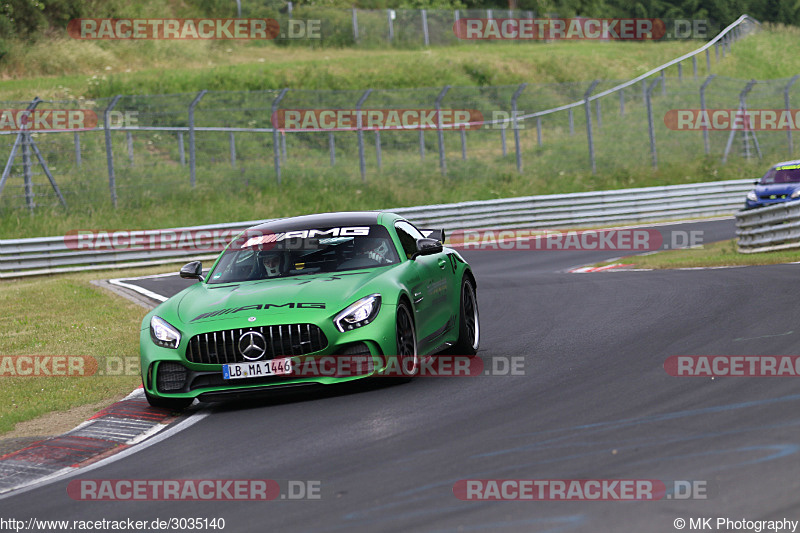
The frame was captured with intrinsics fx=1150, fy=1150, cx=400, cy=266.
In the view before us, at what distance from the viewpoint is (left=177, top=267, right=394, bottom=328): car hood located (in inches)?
334

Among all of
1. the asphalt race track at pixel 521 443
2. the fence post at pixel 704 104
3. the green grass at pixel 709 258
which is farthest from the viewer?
the fence post at pixel 704 104

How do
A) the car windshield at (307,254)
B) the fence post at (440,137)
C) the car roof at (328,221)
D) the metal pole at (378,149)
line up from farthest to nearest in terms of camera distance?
1. the metal pole at (378,149)
2. the fence post at (440,137)
3. the car roof at (328,221)
4. the car windshield at (307,254)

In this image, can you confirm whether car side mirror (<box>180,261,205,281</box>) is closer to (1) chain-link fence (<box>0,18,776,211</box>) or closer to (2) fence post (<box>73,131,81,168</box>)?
(1) chain-link fence (<box>0,18,776,211</box>)

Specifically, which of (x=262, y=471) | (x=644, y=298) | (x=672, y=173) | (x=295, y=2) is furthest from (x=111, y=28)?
(x=262, y=471)

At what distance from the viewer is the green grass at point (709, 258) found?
18.3 m

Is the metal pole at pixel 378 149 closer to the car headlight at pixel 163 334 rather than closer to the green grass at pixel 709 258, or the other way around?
the green grass at pixel 709 258

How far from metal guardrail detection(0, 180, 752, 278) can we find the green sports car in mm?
14660

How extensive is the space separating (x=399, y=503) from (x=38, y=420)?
16.1ft

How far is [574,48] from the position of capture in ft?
212

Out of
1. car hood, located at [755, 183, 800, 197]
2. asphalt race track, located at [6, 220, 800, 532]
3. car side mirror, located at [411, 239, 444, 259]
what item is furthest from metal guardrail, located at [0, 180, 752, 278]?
car side mirror, located at [411, 239, 444, 259]

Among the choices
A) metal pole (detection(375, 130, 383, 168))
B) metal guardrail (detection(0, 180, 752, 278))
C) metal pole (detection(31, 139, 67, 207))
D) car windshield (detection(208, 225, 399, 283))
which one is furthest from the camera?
metal pole (detection(375, 130, 383, 168))

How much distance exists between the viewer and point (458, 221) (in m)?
28.7

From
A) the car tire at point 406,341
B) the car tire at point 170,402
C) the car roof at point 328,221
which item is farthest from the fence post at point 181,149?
the car tire at point 406,341

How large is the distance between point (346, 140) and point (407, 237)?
70.7ft
